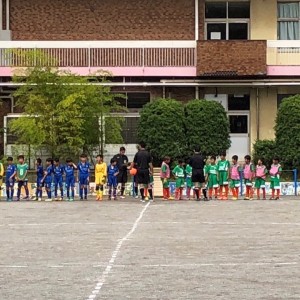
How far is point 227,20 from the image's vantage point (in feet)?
127

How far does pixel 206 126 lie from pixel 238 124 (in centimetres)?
387

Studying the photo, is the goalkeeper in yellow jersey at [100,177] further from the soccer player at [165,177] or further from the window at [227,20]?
the window at [227,20]

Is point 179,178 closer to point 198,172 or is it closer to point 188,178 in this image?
point 188,178

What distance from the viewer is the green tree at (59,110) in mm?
32219

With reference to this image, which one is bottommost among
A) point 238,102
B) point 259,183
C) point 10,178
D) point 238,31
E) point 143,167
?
point 259,183

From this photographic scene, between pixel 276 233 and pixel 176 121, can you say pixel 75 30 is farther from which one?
pixel 276 233

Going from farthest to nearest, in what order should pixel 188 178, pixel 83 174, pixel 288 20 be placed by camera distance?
pixel 288 20
pixel 188 178
pixel 83 174

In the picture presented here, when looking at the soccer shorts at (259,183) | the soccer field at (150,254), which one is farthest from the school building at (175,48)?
the soccer field at (150,254)

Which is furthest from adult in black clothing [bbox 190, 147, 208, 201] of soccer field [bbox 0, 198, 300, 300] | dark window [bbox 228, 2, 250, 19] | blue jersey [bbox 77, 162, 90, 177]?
dark window [bbox 228, 2, 250, 19]

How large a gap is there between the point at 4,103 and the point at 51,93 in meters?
5.98

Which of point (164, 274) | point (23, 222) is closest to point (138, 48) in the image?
point (23, 222)

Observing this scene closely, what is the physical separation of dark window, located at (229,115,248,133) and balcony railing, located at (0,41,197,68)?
3.33m

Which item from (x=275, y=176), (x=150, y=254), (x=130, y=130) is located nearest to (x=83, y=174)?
(x=275, y=176)

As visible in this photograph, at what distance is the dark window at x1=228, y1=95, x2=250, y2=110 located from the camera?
38.0 meters
